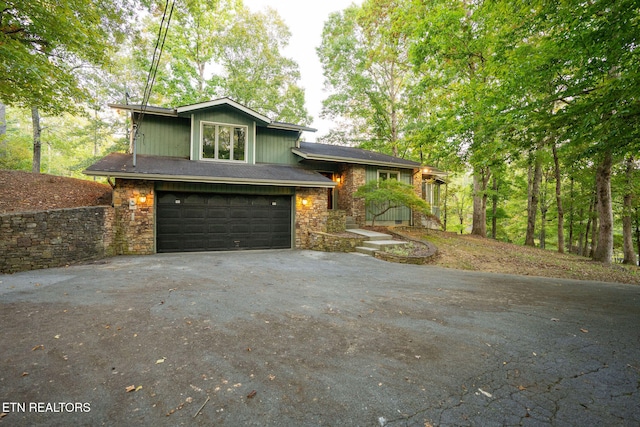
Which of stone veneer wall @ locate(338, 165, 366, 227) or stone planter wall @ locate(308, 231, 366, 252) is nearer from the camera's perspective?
stone planter wall @ locate(308, 231, 366, 252)

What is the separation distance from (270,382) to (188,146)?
39.0 feet

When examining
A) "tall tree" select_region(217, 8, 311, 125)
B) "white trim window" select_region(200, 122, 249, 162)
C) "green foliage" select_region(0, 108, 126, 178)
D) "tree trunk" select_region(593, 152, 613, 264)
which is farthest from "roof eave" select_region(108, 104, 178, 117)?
"tree trunk" select_region(593, 152, 613, 264)

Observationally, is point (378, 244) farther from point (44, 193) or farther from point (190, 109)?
point (44, 193)

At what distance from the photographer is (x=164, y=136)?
36.9ft

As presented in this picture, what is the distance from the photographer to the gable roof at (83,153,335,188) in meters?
8.36

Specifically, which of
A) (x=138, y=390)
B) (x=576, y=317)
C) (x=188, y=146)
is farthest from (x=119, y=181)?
(x=576, y=317)

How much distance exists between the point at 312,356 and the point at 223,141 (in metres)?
11.1

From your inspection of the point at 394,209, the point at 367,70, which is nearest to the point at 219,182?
the point at 394,209

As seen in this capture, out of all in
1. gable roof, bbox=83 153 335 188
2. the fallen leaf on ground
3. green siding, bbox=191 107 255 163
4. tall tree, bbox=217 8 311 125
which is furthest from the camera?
tall tree, bbox=217 8 311 125

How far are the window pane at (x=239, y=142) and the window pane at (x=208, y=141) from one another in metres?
0.90

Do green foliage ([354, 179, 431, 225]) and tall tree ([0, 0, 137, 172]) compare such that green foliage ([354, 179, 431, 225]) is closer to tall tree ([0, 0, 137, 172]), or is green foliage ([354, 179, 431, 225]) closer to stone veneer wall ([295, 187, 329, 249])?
stone veneer wall ([295, 187, 329, 249])

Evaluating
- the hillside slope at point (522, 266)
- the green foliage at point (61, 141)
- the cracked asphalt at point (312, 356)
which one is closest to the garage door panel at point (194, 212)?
the cracked asphalt at point (312, 356)

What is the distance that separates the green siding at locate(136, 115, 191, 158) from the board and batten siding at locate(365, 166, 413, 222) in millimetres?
9055

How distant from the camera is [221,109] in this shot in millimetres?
11492
